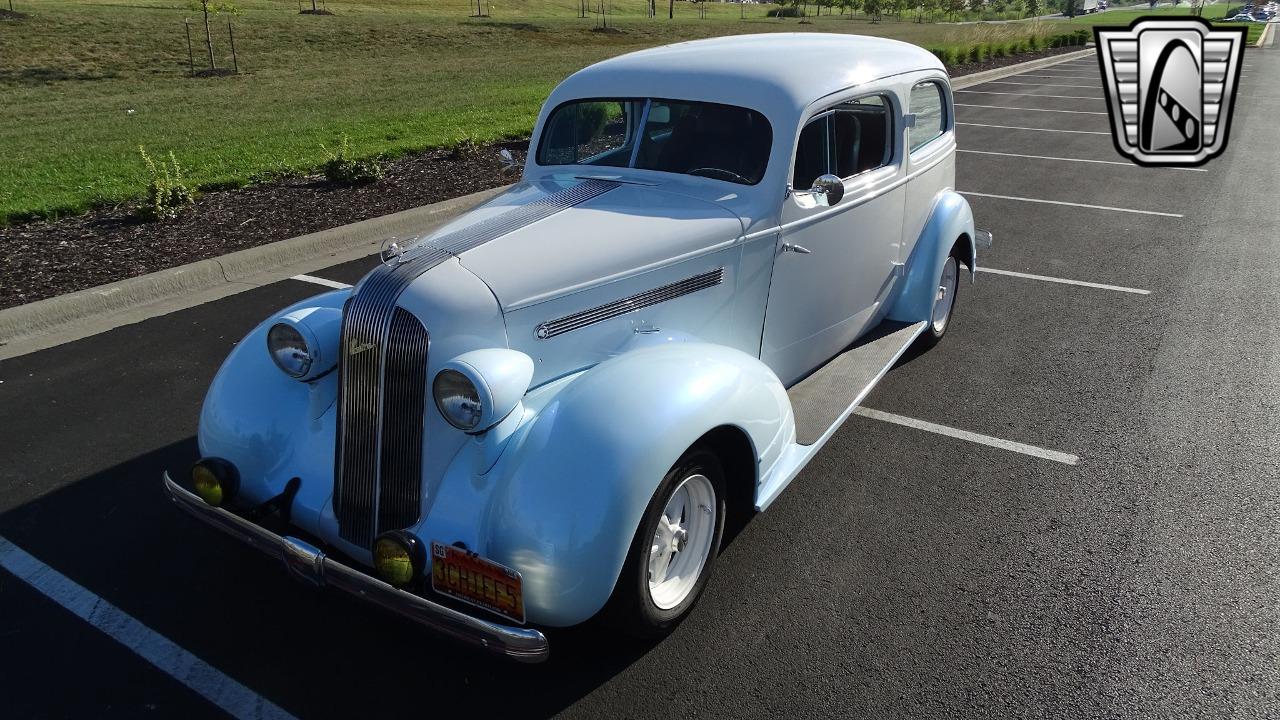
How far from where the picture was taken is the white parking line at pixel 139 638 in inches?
117

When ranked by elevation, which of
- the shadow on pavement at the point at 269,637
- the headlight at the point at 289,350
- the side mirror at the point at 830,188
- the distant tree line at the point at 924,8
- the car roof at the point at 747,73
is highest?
the distant tree line at the point at 924,8

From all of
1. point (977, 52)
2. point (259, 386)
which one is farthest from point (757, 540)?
point (977, 52)

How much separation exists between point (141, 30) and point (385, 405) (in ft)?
92.8

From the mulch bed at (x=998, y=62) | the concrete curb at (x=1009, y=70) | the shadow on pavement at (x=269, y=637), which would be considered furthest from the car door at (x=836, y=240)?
the mulch bed at (x=998, y=62)

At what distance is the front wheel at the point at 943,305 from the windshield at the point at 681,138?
83.6 inches

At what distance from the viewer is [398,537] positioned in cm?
279

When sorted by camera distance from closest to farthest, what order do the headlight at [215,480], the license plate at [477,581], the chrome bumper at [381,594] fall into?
the chrome bumper at [381,594] → the license plate at [477,581] → the headlight at [215,480]

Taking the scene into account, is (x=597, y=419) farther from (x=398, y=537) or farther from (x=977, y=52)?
(x=977, y=52)

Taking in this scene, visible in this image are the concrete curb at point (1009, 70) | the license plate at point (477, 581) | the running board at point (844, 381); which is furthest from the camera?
the concrete curb at point (1009, 70)

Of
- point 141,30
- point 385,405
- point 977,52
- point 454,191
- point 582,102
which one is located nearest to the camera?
point 385,405

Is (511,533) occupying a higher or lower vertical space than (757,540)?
higher

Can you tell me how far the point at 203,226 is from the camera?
7.99 m

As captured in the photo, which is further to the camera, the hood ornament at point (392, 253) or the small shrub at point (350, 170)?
the small shrub at point (350, 170)

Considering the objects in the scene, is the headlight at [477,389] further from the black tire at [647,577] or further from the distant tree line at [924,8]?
the distant tree line at [924,8]
